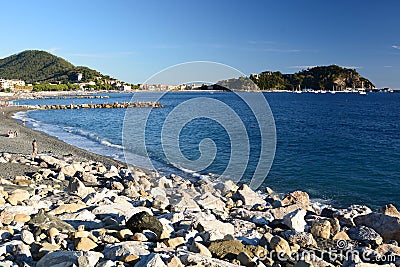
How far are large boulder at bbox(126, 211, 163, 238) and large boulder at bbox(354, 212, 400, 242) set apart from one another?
203 inches

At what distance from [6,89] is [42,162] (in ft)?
486

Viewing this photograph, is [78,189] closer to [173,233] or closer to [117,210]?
[117,210]

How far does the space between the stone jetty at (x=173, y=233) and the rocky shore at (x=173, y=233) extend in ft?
0.05

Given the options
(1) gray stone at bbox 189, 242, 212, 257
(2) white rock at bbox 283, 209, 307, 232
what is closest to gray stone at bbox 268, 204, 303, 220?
(2) white rock at bbox 283, 209, 307, 232

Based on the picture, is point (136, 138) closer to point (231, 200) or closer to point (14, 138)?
point (14, 138)

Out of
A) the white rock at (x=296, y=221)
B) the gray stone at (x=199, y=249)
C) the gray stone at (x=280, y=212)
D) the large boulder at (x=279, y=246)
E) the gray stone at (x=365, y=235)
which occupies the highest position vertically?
the gray stone at (x=199, y=249)

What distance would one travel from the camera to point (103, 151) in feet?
77.8

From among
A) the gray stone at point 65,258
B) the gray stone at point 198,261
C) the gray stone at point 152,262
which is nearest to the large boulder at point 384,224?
the gray stone at point 198,261

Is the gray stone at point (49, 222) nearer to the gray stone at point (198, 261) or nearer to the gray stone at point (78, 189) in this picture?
the gray stone at point (198, 261)

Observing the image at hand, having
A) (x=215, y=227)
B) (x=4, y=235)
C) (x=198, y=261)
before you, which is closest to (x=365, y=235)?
(x=215, y=227)

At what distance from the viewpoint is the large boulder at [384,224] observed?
8.29 m

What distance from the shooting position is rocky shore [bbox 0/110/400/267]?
17.3ft

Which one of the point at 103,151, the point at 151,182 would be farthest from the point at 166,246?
the point at 103,151

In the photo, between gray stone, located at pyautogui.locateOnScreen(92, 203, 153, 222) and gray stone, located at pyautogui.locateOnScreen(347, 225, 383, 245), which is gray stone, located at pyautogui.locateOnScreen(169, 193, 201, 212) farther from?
gray stone, located at pyautogui.locateOnScreen(347, 225, 383, 245)
